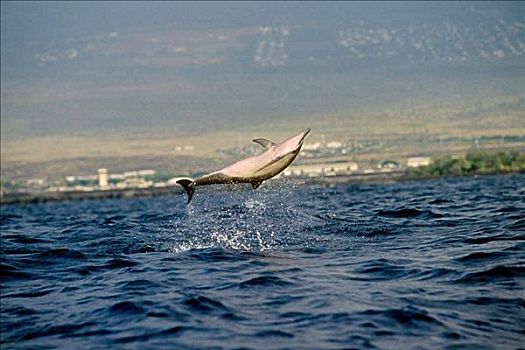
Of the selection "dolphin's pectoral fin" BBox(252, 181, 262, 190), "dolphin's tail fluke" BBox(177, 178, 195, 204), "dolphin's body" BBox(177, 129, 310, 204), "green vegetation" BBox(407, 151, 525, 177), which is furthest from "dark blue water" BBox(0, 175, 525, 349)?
"green vegetation" BBox(407, 151, 525, 177)

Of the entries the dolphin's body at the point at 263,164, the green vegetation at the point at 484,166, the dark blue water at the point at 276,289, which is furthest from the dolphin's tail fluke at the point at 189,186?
the green vegetation at the point at 484,166

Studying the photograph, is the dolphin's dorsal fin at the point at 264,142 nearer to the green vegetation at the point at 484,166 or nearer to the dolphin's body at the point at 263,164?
the dolphin's body at the point at 263,164

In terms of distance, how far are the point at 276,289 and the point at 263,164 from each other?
8.06 feet

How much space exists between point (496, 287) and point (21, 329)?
7502 mm

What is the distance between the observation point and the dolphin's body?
16.8 m

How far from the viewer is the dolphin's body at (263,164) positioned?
16828 millimetres

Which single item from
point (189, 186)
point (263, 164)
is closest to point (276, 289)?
point (263, 164)

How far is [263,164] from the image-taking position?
1705cm

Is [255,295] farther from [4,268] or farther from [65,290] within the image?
[4,268]

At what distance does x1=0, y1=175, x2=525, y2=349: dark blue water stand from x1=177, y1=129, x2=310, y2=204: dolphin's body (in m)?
1.74

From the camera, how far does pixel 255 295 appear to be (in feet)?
50.2

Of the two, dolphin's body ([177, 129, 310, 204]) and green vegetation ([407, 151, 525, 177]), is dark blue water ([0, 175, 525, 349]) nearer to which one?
dolphin's body ([177, 129, 310, 204])

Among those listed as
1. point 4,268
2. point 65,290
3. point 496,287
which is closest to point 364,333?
point 496,287

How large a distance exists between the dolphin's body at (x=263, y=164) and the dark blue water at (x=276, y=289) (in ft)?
5.70
